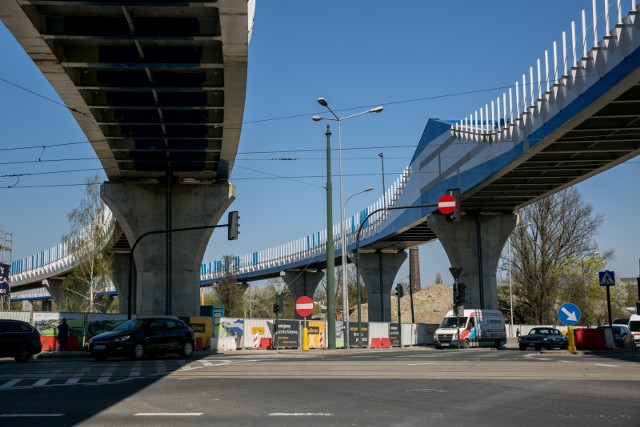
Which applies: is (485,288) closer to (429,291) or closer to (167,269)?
(167,269)

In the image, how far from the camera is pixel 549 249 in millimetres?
71875

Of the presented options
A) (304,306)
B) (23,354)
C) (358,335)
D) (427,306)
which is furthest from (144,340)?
(427,306)

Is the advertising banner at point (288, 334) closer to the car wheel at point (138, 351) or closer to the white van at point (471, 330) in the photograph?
the white van at point (471, 330)

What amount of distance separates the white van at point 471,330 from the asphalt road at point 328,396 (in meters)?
25.4

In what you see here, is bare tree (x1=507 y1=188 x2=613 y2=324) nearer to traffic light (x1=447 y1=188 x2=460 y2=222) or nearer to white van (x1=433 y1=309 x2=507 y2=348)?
white van (x1=433 y1=309 x2=507 y2=348)

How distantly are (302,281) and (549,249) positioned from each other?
34828 millimetres

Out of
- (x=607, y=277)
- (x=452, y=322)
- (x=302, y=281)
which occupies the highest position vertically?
(x=302, y=281)

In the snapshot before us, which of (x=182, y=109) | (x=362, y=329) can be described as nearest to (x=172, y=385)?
(x=182, y=109)

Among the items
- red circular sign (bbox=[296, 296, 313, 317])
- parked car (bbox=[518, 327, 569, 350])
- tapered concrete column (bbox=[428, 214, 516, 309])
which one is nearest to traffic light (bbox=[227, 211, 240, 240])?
red circular sign (bbox=[296, 296, 313, 317])

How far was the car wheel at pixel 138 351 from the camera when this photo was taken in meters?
27.6

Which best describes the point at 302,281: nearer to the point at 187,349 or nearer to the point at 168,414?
the point at 187,349

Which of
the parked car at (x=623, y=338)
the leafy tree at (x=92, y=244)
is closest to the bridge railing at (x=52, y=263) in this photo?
the leafy tree at (x=92, y=244)

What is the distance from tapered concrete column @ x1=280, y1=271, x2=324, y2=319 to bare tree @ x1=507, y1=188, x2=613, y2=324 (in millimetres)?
29537

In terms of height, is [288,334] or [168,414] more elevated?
[288,334]
